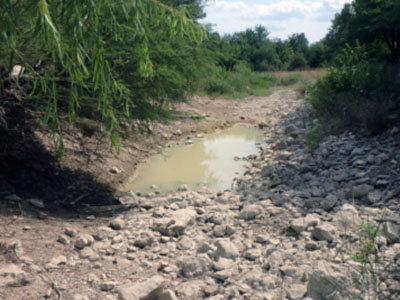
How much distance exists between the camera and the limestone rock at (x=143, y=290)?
132 inches

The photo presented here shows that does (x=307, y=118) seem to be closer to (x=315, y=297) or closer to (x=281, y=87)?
(x=315, y=297)

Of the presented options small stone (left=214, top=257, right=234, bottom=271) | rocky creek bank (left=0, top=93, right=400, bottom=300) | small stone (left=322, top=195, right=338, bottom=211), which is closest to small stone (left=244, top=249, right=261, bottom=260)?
rocky creek bank (left=0, top=93, right=400, bottom=300)

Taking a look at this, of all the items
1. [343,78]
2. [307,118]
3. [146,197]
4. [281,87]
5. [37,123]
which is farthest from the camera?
[281,87]

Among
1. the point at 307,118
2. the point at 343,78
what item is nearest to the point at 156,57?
the point at 343,78

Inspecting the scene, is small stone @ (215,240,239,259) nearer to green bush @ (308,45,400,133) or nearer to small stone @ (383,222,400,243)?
small stone @ (383,222,400,243)

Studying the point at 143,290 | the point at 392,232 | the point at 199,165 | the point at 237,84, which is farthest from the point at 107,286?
the point at 237,84

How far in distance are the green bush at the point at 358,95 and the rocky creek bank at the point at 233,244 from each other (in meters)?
1.07

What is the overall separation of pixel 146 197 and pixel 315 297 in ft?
14.9

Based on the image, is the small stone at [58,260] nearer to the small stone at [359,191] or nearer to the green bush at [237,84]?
the small stone at [359,191]

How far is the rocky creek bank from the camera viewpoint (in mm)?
3443

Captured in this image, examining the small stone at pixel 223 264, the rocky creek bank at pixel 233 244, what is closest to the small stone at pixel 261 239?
the rocky creek bank at pixel 233 244

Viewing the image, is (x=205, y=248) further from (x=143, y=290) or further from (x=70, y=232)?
(x=70, y=232)

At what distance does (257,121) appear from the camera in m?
15.5

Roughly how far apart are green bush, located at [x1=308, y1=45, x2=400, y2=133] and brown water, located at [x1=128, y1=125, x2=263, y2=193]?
235 cm
